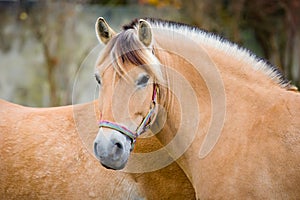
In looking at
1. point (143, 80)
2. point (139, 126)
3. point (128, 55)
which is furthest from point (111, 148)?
point (128, 55)

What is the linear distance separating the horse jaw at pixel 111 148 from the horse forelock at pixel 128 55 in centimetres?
41

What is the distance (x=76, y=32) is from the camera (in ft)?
38.6

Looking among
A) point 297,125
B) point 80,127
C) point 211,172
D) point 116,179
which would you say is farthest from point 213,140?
point 80,127

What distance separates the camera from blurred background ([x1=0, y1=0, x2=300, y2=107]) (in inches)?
445

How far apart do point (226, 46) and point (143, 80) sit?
0.76 m

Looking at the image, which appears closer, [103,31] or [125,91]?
[125,91]

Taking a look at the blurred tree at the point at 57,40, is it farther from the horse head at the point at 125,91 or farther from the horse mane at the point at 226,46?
the horse head at the point at 125,91

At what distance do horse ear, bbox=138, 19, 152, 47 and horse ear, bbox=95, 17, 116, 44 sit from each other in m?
0.28

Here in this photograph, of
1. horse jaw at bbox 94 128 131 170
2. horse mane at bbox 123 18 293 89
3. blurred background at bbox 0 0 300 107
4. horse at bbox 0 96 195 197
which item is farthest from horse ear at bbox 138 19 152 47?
blurred background at bbox 0 0 300 107

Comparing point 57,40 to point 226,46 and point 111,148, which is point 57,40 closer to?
point 226,46

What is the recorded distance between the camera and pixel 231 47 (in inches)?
156

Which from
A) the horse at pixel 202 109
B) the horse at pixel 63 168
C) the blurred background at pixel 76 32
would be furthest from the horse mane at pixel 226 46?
the blurred background at pixel 76 32

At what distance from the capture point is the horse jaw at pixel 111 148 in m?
3.39

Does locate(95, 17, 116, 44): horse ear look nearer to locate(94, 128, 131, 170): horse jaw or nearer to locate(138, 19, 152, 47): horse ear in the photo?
locate(138, 19, 152, 47): horse ear
